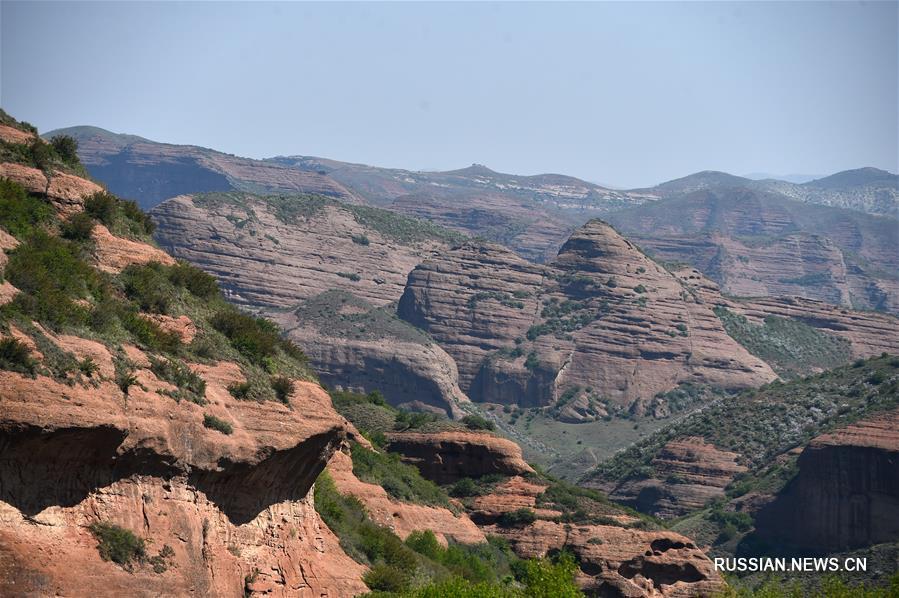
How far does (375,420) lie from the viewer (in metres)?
76.2

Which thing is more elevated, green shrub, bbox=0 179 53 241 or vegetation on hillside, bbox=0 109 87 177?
vegetation on hillside, bbox=0 109 87 177

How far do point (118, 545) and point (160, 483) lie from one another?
5.66 ft

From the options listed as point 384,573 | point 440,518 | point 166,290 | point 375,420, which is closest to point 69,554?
point 166,290

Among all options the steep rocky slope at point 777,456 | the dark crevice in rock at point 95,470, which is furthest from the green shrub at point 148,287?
the steep rocky slope at point 777,456

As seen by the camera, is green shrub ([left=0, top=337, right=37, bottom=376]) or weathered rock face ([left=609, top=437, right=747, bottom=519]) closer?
green shrub ([left=0, top=337, right=37, bottom=376])

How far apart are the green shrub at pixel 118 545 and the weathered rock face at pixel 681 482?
99263mm

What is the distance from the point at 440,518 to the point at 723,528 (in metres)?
56.4

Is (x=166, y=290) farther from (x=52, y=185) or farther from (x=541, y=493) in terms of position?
(x=541, y=493)

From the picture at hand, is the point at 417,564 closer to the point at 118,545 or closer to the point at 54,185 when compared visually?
the point at 54,185

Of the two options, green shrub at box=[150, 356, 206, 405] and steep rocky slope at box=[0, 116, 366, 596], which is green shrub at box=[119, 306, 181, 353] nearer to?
steep rocky slope at box=[0, 116, 366, 596]

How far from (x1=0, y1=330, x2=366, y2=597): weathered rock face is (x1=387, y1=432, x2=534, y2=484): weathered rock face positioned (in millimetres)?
33876

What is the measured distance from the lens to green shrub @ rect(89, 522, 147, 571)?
1044 inches

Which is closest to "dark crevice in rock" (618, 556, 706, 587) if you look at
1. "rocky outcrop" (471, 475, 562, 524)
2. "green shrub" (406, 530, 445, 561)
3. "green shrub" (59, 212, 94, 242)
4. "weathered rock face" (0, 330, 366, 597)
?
"rocky outcrop" (471, 475, 562, 524)

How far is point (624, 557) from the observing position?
66.9 m
